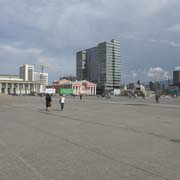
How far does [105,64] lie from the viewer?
158125 millimetres

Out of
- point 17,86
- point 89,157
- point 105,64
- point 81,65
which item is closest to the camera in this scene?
point 89,157

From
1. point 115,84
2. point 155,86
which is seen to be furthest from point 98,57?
point 155,86

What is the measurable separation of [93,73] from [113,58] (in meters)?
19.0

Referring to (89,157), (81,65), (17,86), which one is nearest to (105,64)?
(81,65)

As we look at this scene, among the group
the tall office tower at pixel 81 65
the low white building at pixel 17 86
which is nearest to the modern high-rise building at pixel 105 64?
the tall office tower at pixel 81 65

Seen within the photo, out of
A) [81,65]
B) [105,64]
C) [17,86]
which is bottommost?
[17,86]

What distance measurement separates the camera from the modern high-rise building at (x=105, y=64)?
158m

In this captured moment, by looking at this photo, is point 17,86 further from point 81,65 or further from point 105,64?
point 105,64

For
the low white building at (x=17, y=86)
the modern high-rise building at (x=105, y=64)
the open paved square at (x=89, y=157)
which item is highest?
the modern high-rise building at (x=105, y=64)

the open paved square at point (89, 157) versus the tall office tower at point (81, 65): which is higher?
the tall office tower at point (81, 65)

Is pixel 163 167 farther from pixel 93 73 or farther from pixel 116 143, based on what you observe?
pixel 93 73

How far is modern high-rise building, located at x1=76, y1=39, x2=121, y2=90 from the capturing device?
15838 cm

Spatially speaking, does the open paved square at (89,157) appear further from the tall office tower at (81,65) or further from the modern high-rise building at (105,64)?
the tall office tower at (81,65)

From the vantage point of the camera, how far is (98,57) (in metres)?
162
